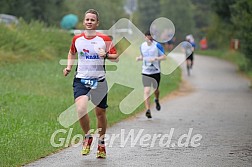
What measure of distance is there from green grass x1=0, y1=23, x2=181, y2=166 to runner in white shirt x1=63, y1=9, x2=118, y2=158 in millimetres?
1018

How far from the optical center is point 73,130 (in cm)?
1286

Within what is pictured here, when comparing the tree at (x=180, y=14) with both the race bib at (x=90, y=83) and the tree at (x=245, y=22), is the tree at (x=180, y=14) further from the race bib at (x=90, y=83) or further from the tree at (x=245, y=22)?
the race bib at (x=90, y=83)

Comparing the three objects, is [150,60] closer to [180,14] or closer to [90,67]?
[90,67]

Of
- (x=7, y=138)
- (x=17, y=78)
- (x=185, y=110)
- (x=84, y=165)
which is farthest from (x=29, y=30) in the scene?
(x=84, y=165)

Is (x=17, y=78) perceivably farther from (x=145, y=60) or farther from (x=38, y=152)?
(x=38, y=152)

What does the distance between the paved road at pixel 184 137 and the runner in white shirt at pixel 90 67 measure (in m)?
0.62

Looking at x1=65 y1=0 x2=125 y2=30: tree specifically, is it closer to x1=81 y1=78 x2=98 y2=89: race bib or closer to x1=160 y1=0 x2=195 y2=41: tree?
x1=160 y1=0 x2=195 y2=41: tree

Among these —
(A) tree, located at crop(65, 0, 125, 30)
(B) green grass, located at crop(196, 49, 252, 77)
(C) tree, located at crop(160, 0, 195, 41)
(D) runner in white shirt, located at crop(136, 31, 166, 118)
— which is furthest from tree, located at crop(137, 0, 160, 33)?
(D) runner in white shirt, located at crop(136, 31, 166, 118)

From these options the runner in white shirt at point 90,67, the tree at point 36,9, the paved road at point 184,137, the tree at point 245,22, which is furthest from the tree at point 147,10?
the runner in white shirt at point 90,67

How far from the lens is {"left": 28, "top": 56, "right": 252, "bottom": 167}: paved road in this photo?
967 cm

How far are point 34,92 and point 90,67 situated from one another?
9.71 meters

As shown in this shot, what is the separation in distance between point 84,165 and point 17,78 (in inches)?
519

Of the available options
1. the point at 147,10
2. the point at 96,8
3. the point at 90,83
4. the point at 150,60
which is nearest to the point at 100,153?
the point at 90,83

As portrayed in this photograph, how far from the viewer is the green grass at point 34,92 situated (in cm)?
1084
